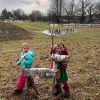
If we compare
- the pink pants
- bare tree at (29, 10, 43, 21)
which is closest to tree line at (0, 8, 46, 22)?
bare tree at (29, 10, 43, 21)

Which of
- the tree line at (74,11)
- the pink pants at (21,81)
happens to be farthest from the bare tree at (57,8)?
the pink pants at (21,81)

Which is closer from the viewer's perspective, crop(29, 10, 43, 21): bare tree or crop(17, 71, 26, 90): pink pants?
crop(17, 71, 26, 90): pink pants

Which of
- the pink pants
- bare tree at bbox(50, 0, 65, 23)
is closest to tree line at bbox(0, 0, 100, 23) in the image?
bare tree at bbox(50, 0, 65, 23)

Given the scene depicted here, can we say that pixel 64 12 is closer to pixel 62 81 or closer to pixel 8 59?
pixel 8 59

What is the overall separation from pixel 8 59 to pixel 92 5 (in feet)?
277

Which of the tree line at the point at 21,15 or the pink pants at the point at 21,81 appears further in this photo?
the tree line at the point at 21,15

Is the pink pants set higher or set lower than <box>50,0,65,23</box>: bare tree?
lower

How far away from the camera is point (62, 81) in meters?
7.79

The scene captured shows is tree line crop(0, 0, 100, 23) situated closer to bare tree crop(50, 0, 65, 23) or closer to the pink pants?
bare tree crop(50, 0, 65, 23)

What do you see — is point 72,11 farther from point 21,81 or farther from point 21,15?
point 21,81

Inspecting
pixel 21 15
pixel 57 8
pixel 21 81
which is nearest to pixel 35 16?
pixel 21 15

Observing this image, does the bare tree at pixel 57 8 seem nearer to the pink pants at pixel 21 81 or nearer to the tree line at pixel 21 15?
the tree line at pixel 21 15

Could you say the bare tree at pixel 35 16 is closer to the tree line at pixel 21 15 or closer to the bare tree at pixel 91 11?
the tree line at pixel 21 15

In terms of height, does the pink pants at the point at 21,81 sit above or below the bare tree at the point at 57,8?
below
